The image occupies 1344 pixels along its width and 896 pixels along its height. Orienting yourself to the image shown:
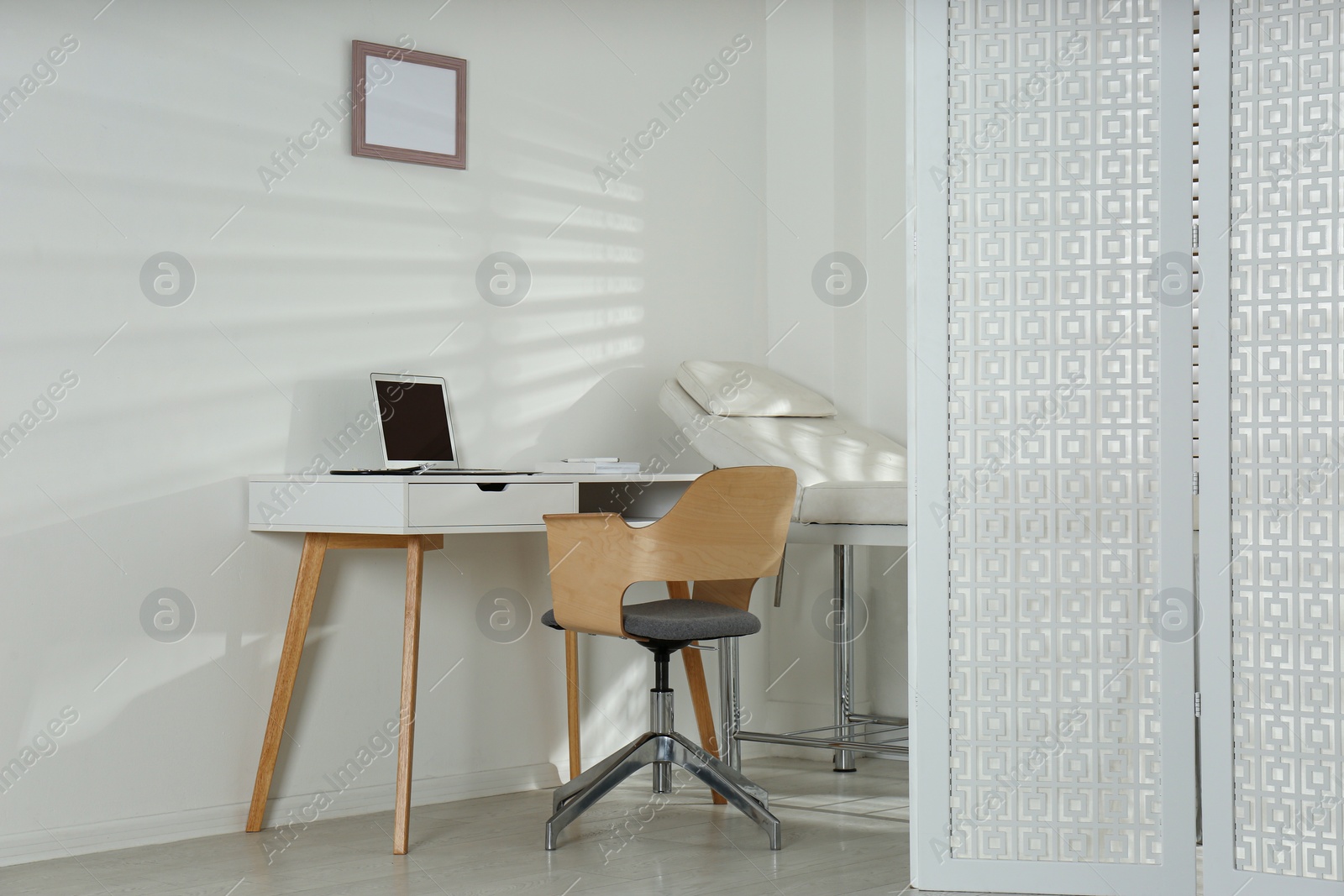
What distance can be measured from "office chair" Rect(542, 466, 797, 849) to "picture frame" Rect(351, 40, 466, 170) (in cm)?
119

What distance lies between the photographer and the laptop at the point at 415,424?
3420 millimetres

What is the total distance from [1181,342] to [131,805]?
2586 millimetres

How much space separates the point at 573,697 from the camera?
147 inches

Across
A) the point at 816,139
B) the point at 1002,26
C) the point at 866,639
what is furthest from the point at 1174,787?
the point at 816,139

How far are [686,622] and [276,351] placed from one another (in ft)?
4.24

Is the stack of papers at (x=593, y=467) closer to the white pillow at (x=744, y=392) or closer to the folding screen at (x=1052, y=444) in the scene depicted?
the white pillow at (x=744, y=392)

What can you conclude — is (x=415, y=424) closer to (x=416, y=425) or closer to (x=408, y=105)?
(x=416, y=425)

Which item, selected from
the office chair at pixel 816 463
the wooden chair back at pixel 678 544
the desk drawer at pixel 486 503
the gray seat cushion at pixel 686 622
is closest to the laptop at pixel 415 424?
the desk drawer at pixel 486 503

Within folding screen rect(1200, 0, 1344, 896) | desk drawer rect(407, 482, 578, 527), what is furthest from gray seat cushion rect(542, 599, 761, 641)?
folding screen rect(1200, 0, 1344, 896)

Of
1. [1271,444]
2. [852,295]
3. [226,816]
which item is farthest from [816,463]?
[226,816]

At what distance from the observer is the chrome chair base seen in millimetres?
3105

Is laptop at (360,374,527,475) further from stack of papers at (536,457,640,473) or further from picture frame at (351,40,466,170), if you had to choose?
picture frame at (351,40,466,170)

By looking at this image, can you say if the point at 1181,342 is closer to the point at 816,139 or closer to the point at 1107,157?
the point at 1107,157

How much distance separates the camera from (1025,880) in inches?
105
